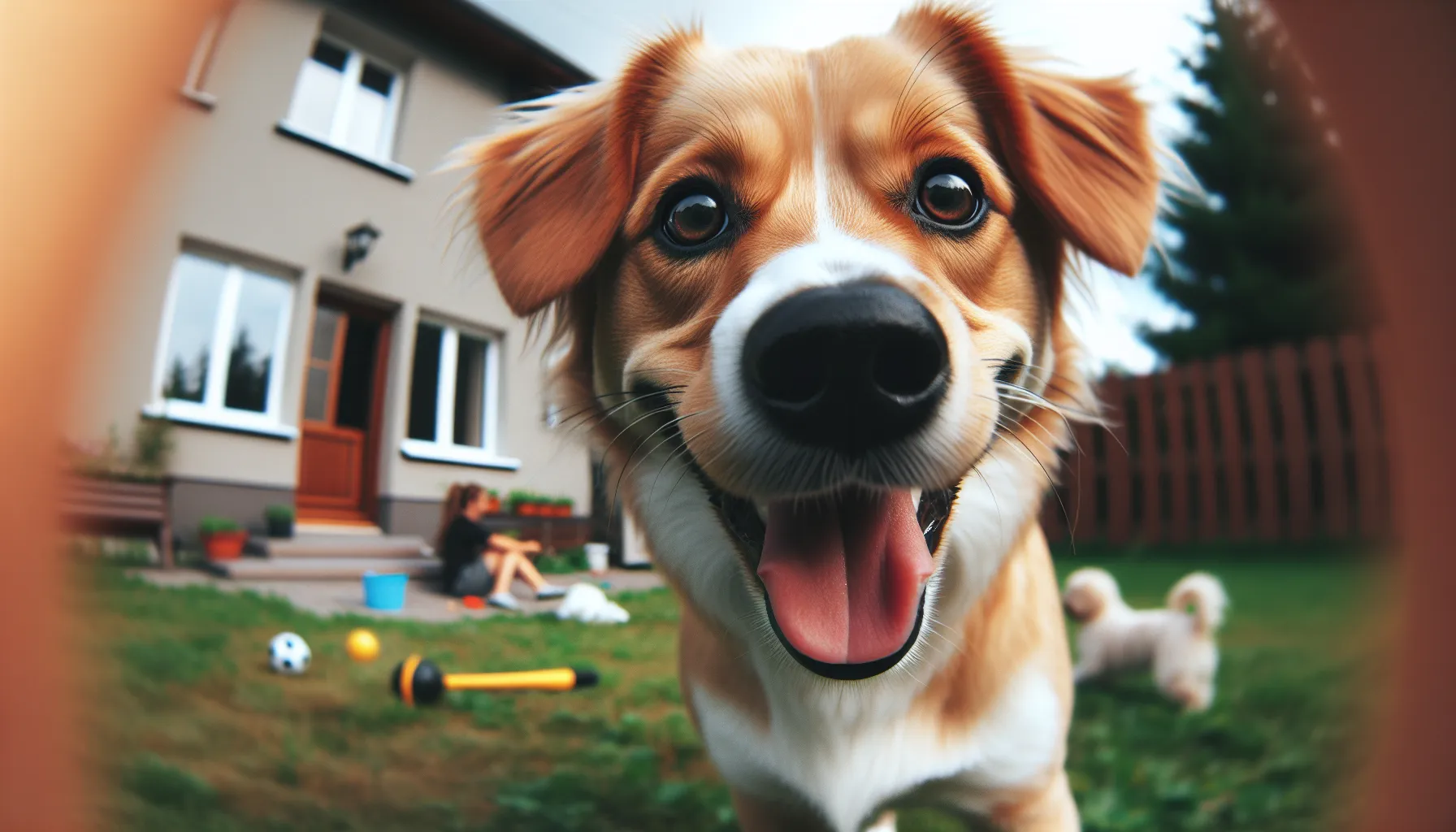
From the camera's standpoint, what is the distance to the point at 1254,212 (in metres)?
1.26

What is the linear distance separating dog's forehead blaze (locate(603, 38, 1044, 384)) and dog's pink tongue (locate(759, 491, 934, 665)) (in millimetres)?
288

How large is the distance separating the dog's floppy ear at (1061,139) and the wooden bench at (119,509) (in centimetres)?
129

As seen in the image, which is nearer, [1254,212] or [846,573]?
[846,573]

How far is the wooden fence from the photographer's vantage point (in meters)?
1.14

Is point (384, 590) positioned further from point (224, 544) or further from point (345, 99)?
point (345, 99)

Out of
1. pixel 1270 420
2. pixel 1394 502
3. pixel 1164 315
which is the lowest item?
pixel 1394 502

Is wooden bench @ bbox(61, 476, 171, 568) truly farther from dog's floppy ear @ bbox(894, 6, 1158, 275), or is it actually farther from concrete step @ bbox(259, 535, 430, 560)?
dog's floppy ear @ bbox(894, 6, 1158, 275)

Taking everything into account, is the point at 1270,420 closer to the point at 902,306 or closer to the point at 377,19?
the point at 902,306

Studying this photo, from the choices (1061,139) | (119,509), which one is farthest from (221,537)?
(1061,139)

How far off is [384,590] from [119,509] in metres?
0.38

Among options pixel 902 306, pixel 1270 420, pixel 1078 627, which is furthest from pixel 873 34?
pixel 1078 627

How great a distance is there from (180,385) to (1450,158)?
5.46 feet

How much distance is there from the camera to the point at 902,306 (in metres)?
0.91

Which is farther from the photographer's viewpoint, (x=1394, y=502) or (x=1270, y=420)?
(x=1270, y=420)
